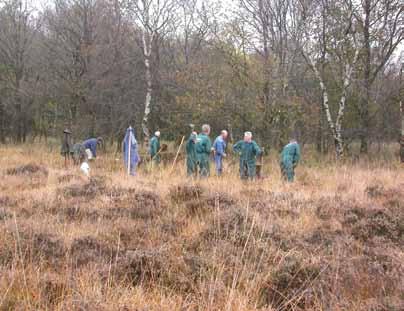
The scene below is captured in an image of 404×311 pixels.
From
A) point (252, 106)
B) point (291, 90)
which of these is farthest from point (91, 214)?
point (291, 90)

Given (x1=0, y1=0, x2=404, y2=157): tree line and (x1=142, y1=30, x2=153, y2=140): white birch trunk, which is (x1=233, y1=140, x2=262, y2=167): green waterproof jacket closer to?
(x1=0, y1=0, x2=404, y2=157): tree line

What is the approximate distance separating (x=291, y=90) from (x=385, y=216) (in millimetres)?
12422

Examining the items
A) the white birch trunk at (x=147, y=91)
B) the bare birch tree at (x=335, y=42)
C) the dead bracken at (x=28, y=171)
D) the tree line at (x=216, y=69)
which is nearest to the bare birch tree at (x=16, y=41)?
the tree line at (x=216, y=69)

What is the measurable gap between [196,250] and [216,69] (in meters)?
15.2

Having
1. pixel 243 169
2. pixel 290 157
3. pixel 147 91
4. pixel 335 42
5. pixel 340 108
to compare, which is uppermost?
pixel 335 42

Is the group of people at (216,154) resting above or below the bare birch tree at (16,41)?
below

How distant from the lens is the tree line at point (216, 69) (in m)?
17.9

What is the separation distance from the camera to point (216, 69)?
19.3 metres

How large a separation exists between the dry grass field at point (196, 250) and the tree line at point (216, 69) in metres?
10.3

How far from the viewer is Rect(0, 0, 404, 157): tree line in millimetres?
17875

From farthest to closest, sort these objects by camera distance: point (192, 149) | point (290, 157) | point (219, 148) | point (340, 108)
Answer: point (340, 108) → point (219, 148) → point (192, 149) → point (290, 157)

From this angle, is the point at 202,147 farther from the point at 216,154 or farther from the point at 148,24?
the point at 148,24

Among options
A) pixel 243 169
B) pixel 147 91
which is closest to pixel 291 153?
pixel 243 169

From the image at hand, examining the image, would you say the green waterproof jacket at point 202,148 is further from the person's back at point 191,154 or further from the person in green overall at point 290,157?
the person in green overall at point 290,157
